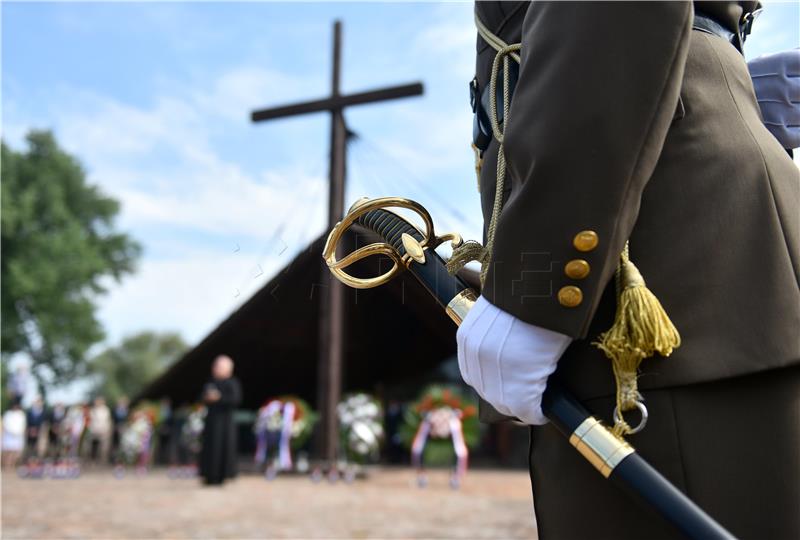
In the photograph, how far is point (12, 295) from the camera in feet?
91.5

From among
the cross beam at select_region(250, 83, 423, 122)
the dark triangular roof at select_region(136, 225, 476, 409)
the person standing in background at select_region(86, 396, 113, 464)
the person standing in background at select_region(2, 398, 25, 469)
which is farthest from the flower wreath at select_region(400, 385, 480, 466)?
the person standing in background at select_region(86, 396, 113, 464)

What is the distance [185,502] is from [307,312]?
7.48 metres

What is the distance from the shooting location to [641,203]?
3.95 ft

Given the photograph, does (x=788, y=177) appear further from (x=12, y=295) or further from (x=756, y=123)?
(x=12, y=295)

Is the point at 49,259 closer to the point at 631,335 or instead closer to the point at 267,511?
the point at 267,511

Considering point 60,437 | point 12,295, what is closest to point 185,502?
point 60,437

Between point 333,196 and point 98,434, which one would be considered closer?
point 333,196

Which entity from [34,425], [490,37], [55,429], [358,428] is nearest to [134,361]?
[55,429]

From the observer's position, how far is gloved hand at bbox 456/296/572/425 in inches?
43.6

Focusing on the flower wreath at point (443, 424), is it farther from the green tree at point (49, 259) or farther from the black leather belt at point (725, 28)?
the green tree at point (49, 259)

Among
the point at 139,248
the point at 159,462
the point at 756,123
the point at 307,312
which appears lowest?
the point at 159,462

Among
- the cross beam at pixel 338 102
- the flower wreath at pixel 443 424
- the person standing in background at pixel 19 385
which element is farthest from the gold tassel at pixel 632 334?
the person standing in background at pixel 19 385

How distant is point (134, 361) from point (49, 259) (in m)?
28.0

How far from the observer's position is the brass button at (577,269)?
1.10 meters
